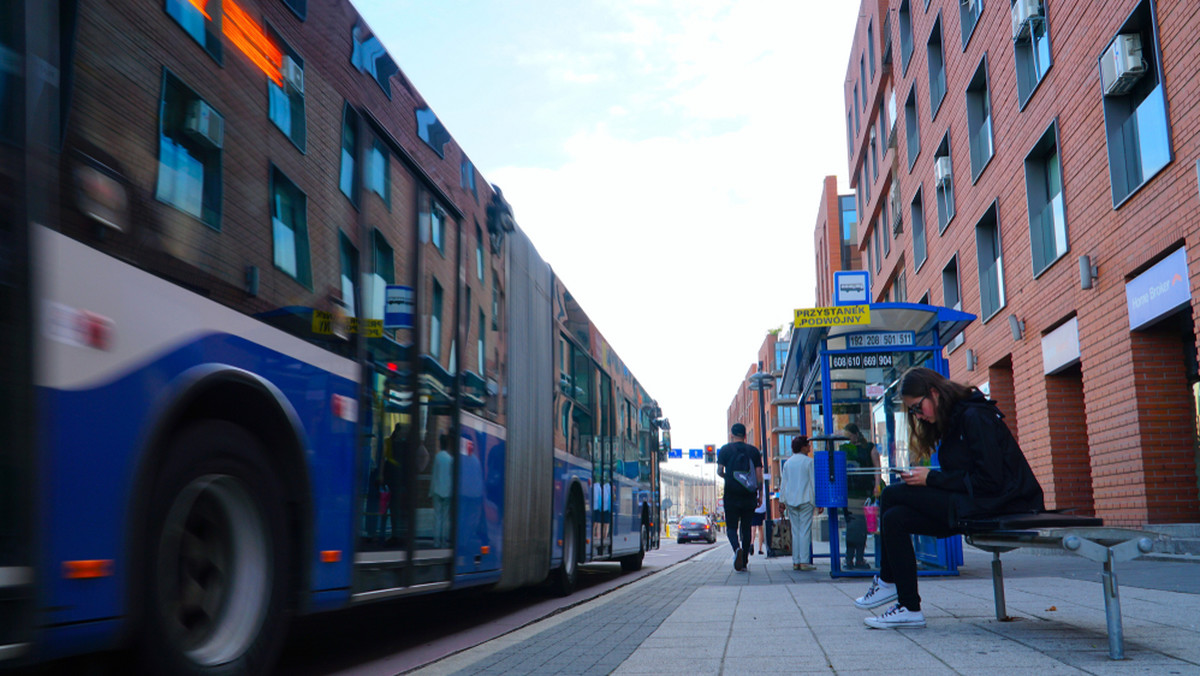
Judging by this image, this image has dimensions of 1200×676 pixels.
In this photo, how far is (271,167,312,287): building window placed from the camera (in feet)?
14.4

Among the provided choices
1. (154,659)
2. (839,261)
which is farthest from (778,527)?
(839,261)

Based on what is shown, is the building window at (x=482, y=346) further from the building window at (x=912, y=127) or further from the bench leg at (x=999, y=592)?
the building window at (x=912, y=127)

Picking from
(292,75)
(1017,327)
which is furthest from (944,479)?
(1017,327)

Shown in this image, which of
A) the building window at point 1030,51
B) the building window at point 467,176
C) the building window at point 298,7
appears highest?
the building window at point 1030,51

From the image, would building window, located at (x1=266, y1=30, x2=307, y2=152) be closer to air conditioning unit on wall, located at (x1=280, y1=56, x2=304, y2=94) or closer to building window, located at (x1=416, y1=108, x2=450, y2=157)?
air conditioning unit on wall, located at (x1=280, y1=56, x2=304, y2=94)

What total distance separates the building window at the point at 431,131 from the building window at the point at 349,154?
3.48 feet

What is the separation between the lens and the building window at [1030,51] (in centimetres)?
1645

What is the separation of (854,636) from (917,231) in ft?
81.8

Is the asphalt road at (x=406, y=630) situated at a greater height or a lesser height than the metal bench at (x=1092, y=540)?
lesser

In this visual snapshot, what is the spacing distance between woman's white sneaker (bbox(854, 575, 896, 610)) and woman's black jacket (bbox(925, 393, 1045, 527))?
0.96 metres

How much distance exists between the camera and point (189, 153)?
372cm

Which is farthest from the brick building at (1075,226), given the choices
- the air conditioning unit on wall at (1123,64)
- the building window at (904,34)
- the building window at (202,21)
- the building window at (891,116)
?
the building window at (202,21)

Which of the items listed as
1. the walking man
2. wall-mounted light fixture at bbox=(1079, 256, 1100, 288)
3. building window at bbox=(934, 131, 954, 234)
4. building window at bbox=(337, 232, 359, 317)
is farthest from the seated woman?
building window at bbox=(934, 131, 954, 234)

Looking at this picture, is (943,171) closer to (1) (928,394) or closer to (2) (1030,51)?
(2) (1030,51)
